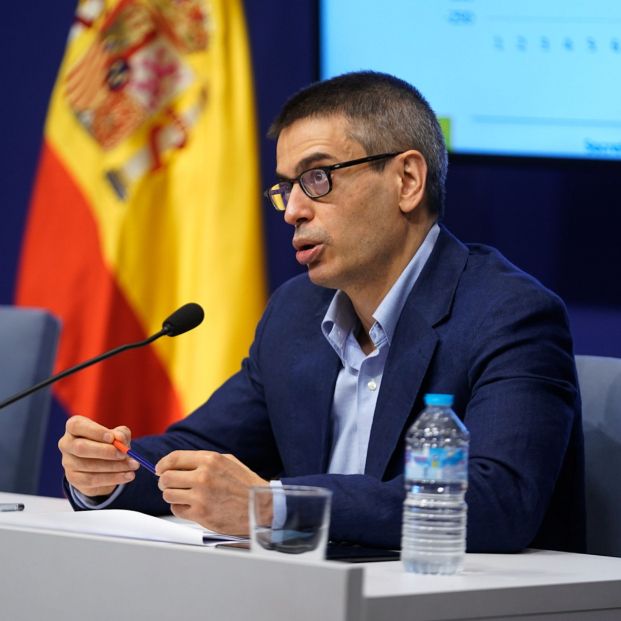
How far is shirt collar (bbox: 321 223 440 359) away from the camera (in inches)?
93.5

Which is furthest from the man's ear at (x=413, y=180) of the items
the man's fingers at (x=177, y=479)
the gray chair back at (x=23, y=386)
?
the gray chair back at (x=23, y=386)

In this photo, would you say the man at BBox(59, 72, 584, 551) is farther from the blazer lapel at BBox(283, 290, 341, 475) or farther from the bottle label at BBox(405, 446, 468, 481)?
the bottle label at BBox(405, 446, 468, 481)

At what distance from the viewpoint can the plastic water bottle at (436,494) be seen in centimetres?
160

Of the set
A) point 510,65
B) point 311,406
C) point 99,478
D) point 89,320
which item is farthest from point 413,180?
point 89,320

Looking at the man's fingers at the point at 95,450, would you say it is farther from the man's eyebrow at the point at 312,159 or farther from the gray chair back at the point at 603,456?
the gray chair back at the point at 603,456

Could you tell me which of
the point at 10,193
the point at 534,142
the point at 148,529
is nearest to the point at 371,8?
the point at 534,142

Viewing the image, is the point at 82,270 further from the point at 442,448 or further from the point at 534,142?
the point at 442,448

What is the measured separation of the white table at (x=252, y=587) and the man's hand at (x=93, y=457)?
391 mm

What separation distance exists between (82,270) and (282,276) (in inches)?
25.7

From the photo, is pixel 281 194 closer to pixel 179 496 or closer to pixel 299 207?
pixel 299 207

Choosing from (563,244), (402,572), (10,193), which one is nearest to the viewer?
(402,572)

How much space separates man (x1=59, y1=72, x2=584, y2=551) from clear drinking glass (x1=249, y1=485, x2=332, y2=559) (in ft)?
1.22

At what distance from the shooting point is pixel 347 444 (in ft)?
7.86

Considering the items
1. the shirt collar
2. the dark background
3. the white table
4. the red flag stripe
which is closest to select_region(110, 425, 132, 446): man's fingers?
the white table
